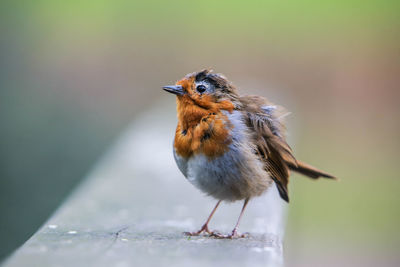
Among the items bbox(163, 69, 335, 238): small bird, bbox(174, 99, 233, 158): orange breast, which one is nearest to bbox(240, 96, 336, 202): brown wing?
bbox(163, 69, 335, 238): small bird

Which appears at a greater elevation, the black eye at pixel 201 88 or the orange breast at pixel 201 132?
the black eye at pixel 201 88

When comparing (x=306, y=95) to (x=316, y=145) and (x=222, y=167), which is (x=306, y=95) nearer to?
(x=316, y=145)

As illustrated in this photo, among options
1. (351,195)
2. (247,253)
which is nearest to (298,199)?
(351,195)

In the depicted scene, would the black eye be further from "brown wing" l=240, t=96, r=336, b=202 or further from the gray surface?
the gray surface

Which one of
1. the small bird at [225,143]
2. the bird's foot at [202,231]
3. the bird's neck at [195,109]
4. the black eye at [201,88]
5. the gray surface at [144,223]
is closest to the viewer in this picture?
the gray surface at [144,223]

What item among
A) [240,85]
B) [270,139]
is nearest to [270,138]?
[270,139]

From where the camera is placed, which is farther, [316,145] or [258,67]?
[258,67]

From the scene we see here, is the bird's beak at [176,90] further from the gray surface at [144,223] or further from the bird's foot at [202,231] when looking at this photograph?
the bird's foot at [202,231]

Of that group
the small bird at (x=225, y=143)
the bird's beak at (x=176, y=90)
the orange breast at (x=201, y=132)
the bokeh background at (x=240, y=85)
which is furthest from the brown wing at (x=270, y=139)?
the bokeh background at (x=240, y=85)

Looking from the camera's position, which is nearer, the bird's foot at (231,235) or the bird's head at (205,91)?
the bird's foot at (231,235)
